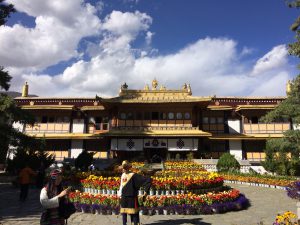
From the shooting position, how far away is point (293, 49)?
15773 millimetres

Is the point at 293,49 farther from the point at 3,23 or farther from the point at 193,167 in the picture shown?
the point at 3,23

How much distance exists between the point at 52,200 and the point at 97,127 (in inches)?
1124

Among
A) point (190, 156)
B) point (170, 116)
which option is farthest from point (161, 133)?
point (190, 156)

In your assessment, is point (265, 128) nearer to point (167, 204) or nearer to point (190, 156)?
point (190, 156)

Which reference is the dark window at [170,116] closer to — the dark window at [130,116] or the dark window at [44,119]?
the dark window at [130,116]

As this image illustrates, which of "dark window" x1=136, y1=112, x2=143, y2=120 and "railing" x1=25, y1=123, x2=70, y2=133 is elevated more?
"dark window" x1=136, y1=112, x2=143, y2=120

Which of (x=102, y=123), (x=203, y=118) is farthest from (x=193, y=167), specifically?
(x=102, y=123)

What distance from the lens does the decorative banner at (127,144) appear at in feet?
95.7

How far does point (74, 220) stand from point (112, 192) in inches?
114

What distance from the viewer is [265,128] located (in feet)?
103

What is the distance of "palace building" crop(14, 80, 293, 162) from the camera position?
29.0m

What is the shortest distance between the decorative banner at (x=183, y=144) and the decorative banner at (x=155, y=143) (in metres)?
0.53

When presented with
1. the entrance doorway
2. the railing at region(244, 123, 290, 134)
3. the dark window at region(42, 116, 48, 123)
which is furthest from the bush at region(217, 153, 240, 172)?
the dark window at region(42, 116, 48, 123)

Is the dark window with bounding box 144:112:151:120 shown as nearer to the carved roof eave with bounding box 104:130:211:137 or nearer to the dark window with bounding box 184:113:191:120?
the carved roof eave with bounding box 104:130:211:137
